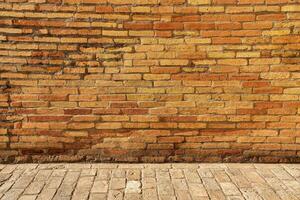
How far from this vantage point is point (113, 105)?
3.83 m

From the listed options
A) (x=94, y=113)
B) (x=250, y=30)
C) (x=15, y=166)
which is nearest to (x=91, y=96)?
(x=94, y=113)

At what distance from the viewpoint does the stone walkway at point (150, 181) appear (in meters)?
3.13

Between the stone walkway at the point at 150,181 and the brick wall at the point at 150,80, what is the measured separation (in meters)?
0.17

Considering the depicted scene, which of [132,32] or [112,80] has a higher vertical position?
[132,32]

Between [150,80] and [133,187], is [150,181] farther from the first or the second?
[150,80]

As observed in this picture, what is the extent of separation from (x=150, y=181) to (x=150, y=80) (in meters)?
1.18

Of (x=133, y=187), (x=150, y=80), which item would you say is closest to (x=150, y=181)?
(x=133, y=187)

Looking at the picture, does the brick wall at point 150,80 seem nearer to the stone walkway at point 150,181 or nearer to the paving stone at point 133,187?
the stone walkway at point 150,181

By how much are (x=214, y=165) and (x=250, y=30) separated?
1674mm

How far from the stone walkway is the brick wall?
0.17 metres

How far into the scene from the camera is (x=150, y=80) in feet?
12.5

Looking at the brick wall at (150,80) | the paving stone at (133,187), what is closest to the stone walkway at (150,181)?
the paving stone at (133,187)

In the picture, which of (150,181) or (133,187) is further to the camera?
(150,181)

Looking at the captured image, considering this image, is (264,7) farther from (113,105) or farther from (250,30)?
(113,105)
